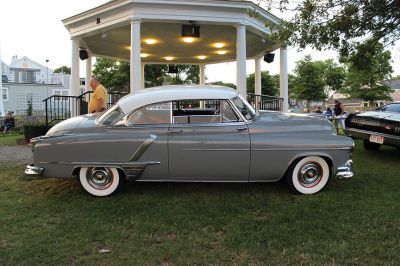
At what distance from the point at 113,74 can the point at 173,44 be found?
73.1 ft

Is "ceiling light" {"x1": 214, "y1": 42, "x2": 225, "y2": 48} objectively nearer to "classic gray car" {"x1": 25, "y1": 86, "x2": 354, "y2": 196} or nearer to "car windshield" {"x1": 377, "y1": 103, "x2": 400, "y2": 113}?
"car windshield" {"x1": 377, "y1": 103, "x2": 400, "y2": 113}

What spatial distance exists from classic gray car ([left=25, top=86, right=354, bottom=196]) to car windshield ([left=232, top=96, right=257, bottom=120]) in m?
0.02

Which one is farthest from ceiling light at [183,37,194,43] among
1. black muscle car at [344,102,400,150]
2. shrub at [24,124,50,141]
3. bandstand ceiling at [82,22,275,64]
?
black muscle car at [344,102,400,150]

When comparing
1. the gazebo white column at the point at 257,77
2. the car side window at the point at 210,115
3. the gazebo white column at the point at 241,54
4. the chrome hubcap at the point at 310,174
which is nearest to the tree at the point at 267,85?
the gazebo white column at the point at 257,77

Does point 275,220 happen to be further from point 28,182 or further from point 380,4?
point 380,4

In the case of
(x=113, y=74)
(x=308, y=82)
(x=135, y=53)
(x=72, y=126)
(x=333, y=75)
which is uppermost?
(x=333, y=75)

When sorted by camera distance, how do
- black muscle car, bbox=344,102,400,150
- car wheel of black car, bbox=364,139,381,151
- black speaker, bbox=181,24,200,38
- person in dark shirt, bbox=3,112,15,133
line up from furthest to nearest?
person in dark shirt, bbox=3,112,15,133 < black speaker, bbox=181,24,200,38 < car wheel of black car, bbox=364,139,381,151 < black muscle car, bbox=344,102,400,150

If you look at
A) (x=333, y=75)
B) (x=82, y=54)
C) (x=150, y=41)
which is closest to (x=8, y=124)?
(x=82, y=54)

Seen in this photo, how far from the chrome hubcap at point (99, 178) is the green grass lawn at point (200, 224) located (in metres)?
0.20

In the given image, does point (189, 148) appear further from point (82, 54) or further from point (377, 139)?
point (82, 54)

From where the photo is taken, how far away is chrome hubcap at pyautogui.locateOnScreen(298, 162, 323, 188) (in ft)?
18.0

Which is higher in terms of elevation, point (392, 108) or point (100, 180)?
point (392, 108)

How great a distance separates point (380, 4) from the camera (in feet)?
27.0

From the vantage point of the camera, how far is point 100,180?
5.54 m
